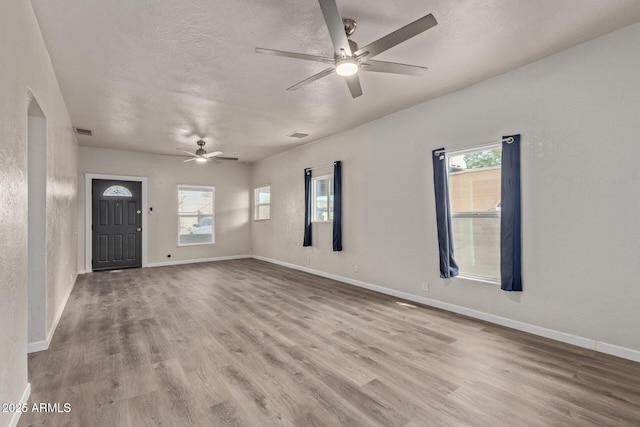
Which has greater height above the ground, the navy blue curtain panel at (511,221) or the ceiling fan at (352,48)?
the ceiling fan at (352,48)

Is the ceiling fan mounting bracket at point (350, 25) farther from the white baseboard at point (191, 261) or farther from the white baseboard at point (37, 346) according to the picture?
the white baseboard at point (191, 261)

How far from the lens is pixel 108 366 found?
8.26 ft

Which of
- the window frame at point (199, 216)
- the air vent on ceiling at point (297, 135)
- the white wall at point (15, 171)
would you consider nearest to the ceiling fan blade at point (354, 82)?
the white wall at point (15, 171)

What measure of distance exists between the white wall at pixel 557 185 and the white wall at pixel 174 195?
5.25 m

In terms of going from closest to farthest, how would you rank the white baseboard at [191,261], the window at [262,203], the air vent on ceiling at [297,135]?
→ 1. the air vent on ceiling at [297,135]
2. the white baseboard at [191,261]
3. the window at [262,203]

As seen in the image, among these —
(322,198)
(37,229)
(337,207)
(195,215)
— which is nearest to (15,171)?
(37,229)

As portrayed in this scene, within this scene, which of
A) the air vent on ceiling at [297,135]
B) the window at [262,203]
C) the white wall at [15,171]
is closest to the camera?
the white wall at [15,171]

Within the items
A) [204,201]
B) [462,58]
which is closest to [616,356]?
[462,58]

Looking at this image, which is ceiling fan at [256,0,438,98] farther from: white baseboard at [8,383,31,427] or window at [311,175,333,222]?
window at [311,175,333,222]

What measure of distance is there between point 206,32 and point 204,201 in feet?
20.5

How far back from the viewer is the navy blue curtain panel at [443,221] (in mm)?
3834

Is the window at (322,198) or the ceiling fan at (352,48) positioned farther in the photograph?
the window at (322,198)

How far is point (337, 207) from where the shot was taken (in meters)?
5.55

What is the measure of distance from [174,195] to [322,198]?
13.3 ft
